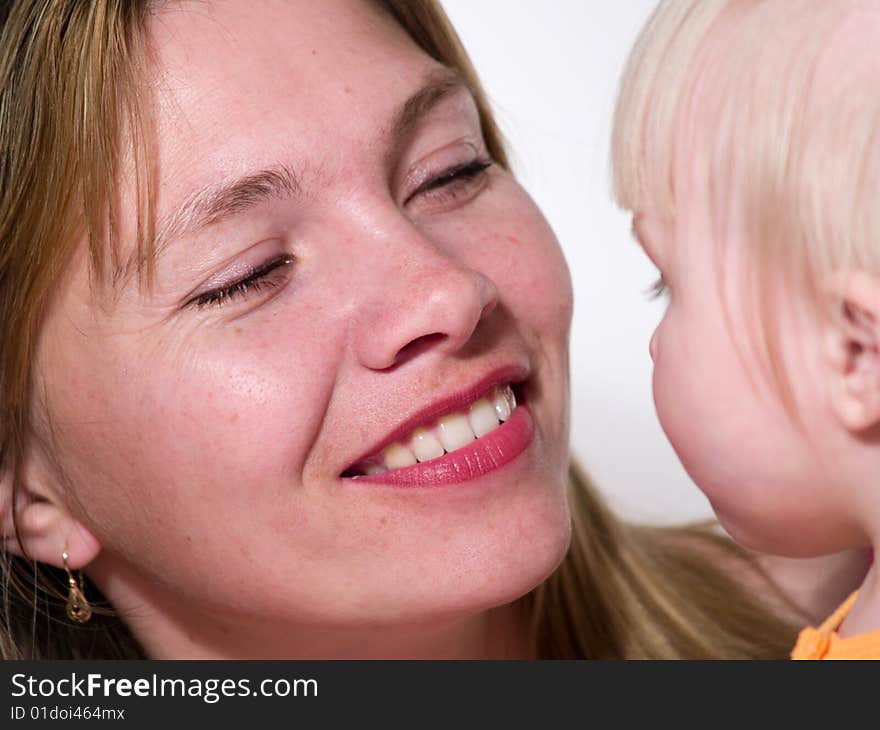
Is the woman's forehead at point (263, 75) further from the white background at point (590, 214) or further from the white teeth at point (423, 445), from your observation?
the white background at point (590, 214)

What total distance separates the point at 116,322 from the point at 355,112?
0.45 metres

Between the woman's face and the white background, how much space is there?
6.07 feet

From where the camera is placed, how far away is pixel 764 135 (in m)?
1.62

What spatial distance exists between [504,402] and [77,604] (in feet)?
2.63

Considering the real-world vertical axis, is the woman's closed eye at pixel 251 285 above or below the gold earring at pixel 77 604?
above

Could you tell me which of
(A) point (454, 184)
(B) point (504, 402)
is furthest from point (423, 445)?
(A) point (454, 184)

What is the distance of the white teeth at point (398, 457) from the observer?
192 centimetres

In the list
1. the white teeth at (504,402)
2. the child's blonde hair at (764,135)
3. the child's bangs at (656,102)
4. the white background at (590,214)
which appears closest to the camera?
the child's blonde hair at (764,135)

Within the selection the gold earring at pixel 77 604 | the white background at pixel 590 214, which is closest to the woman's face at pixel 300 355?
the gold earring at pixel 77 604

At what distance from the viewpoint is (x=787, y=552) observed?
182cm

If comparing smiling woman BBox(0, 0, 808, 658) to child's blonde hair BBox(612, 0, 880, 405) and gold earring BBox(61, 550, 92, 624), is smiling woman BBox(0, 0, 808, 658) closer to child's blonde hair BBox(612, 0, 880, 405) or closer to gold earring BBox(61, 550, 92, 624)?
gold earring BBox(61, 550, 92, 624)

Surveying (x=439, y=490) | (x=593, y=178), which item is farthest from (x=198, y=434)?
(x=593, y=178)

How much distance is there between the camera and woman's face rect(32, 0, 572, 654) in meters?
1.84

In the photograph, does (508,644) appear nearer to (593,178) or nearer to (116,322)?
(116,322)
